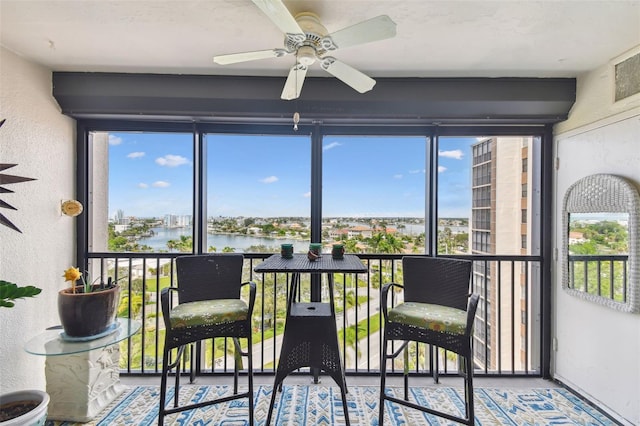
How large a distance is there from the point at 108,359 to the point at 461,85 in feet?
11.7

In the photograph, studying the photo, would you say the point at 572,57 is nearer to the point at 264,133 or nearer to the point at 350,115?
the point at 350,115

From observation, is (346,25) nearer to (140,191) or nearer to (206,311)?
(206,311)

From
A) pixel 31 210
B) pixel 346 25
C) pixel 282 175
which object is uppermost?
pixel 346 25

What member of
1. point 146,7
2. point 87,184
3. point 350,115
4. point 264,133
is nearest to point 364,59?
point 350,115

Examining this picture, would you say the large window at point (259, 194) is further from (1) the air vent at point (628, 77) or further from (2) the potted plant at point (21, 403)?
(1) the air vent at point (628, 77)

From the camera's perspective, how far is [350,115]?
7.91 ft

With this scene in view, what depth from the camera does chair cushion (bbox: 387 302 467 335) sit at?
1743mm

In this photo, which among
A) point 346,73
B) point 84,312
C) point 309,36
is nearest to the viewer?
point 309,36

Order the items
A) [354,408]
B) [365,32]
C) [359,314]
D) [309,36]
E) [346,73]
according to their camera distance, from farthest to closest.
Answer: [359,314] → [354,408] → [346,73] → [309,36] → [365,32]

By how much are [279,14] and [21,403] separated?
2.64 meters

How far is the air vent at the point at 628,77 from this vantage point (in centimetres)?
188

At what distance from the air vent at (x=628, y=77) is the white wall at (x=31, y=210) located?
4.30 meters

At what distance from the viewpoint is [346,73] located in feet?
5.41

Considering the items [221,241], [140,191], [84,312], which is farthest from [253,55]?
[84,312]
